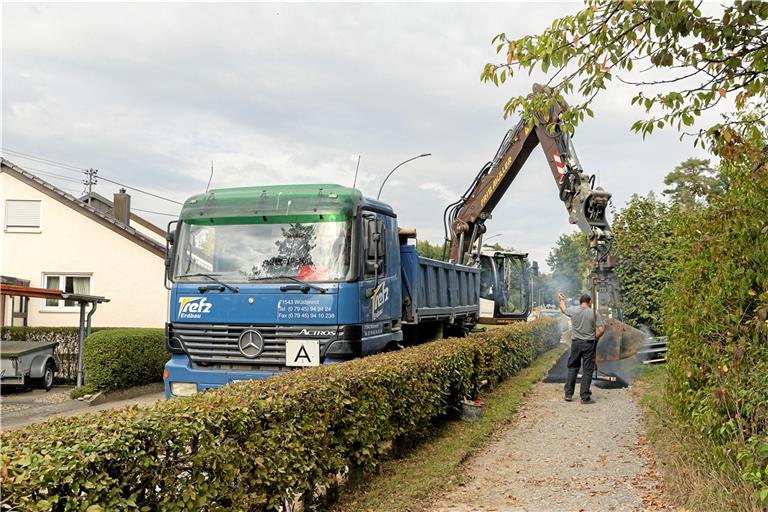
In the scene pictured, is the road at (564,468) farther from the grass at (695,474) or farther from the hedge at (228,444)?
the hedge at (228,444)

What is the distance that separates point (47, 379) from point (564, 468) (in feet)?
41.3

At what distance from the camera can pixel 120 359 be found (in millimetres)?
14477

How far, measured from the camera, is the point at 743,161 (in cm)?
578

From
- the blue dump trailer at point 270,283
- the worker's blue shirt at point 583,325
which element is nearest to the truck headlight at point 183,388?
the blue dump trailer at point 270,283

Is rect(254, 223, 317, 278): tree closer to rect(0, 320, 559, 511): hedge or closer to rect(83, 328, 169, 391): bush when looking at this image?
rect(0, 320, 559, 511): hedge

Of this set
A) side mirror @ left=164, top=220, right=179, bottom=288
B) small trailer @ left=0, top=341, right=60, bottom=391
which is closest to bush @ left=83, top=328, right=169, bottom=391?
small trailer @ left=0, top=341, right=60, bottom=391

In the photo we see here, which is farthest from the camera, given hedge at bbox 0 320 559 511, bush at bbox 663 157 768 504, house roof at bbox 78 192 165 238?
house roof at bbox 78 192 165 238

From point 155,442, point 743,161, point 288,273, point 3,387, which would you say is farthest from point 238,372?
point 3,387

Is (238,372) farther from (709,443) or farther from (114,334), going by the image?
(114,334)

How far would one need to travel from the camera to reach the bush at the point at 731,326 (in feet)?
15.7

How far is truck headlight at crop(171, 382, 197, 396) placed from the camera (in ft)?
28.3

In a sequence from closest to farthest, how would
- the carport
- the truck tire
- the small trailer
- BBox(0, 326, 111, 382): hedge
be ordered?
the carport → the small trailer → the truck tire → BBox(0, 326, 111, 382): hedge

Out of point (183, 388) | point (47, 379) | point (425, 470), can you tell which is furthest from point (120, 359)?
point (425, 470)

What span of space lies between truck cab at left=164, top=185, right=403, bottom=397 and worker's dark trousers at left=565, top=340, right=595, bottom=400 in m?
4.74
